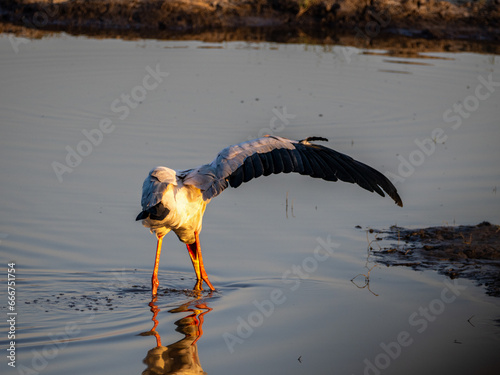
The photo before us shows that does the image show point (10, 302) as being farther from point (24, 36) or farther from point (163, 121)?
point (24, 36)

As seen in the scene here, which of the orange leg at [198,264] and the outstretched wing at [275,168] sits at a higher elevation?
the outstretched wing at [275,168]

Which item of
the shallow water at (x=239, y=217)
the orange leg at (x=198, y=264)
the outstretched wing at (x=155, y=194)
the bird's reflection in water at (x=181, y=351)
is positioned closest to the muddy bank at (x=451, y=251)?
the shallow water at (x=239, y=217)

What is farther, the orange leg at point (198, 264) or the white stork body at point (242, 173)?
the orange leg at point (198, 264)

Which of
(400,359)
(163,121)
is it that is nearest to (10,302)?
(400,359)

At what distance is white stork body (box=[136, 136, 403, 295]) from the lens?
5.49 m

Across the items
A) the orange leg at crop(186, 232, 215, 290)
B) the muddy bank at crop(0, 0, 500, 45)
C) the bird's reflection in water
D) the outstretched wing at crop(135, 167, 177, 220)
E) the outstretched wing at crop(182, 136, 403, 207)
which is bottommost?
the bird's reflection in water

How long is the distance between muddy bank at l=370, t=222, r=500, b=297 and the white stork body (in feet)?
4.17

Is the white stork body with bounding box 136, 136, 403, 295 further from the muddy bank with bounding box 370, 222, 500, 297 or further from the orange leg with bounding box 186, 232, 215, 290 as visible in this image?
the muddy bank with bounding box 370, 222, 500, 297

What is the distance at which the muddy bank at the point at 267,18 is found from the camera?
1723cm

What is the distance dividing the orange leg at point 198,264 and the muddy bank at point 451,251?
158 cm

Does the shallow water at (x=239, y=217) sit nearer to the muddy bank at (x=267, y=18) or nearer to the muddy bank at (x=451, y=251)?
the muddy bank at (x=451, y=251)

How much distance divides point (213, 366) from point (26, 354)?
1209 mm

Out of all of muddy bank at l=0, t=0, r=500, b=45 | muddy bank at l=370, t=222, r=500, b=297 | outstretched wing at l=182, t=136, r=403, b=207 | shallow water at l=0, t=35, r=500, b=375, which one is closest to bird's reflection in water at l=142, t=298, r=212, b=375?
shallow water at l=0, t=35, r=500, b=375

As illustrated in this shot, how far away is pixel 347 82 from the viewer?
43.1 feet
